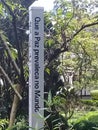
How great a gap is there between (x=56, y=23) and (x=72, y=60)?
814 centimetres

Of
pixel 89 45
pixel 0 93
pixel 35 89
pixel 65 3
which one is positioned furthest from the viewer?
pixel 89 45

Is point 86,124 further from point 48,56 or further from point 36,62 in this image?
point 36,62

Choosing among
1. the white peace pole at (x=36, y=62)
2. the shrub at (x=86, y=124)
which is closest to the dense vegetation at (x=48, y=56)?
the shrub at (x=86, y=124)

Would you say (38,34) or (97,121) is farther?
(97,121)

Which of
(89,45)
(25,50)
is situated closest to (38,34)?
(25,50)

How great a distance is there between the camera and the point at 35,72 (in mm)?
4660

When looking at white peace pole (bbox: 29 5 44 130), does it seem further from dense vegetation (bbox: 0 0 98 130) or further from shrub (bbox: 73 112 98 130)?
shrub (bbox: 73 112 98 130)

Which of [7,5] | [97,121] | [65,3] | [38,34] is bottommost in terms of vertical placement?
[97,121]

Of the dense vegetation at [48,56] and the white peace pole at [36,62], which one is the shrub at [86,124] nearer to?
the dense vegetation at [48,56]

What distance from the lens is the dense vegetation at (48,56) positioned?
5356 millimetres

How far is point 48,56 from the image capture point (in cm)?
669

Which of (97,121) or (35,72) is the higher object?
(35,72)

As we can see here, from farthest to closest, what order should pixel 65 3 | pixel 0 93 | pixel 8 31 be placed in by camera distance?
pixel 8 31
pixel 0 93
pixel 65 3

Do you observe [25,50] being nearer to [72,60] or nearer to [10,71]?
[10,71]
